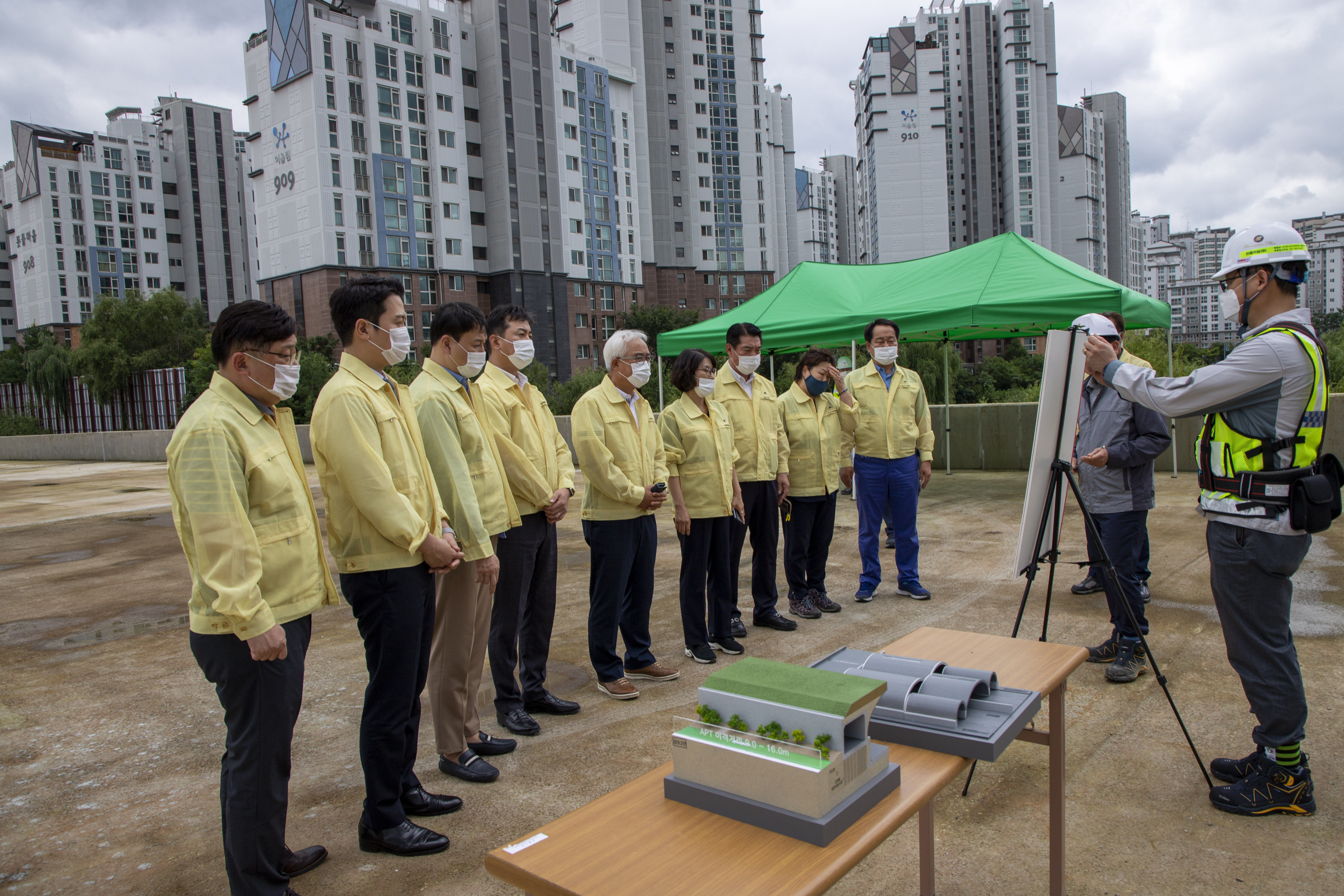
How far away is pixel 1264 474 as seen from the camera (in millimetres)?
2746

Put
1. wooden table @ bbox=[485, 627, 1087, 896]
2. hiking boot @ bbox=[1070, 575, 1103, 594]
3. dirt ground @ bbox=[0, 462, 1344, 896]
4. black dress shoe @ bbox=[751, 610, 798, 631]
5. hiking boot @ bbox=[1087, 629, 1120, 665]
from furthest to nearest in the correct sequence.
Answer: hiking boot @ bbox=[1070, 575, 1103, 594] → black dress shoe @ bbox=[751, 610, 798, 631] → hiking boot @ bbox=[1087, 629, 1120, 665] → dirt ground @ bbox=[0, 462, 1344, 896] → wooden table @ bbox=[485, 627, 1087, 896]

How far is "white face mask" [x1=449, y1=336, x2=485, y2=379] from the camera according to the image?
11.3ft

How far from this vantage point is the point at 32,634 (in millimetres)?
5789

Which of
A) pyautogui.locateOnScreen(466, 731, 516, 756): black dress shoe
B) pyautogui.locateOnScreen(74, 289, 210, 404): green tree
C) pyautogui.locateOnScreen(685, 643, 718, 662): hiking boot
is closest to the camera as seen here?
pyautogui.locateOnScreen(466, 731, 516, 756): black dress shoe

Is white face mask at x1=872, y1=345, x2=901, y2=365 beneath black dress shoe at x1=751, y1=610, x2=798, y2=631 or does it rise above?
above

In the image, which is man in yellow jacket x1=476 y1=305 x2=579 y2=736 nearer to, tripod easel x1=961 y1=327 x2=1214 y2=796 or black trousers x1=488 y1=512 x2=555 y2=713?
black trousers x1=488 y1=512 x2=555 y2=713

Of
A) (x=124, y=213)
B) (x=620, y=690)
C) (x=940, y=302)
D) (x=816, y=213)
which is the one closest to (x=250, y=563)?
(x=620, y=690)

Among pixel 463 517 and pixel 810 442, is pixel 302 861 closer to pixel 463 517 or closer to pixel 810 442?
pixel 463 517

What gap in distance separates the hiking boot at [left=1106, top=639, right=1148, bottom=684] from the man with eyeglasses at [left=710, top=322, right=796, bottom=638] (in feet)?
5.97

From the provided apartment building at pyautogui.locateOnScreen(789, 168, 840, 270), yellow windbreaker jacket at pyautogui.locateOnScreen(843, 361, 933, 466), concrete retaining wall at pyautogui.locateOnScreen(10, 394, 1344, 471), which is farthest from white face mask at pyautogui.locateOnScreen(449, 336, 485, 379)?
apartment building at pyautogui.locateOnScreen(789, 168, 840, 270)

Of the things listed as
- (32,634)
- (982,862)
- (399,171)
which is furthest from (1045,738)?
(399,171)

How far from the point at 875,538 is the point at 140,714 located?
457 centimetres

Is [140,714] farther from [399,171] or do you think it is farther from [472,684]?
[399,171]

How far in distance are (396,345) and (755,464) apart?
2769mm
